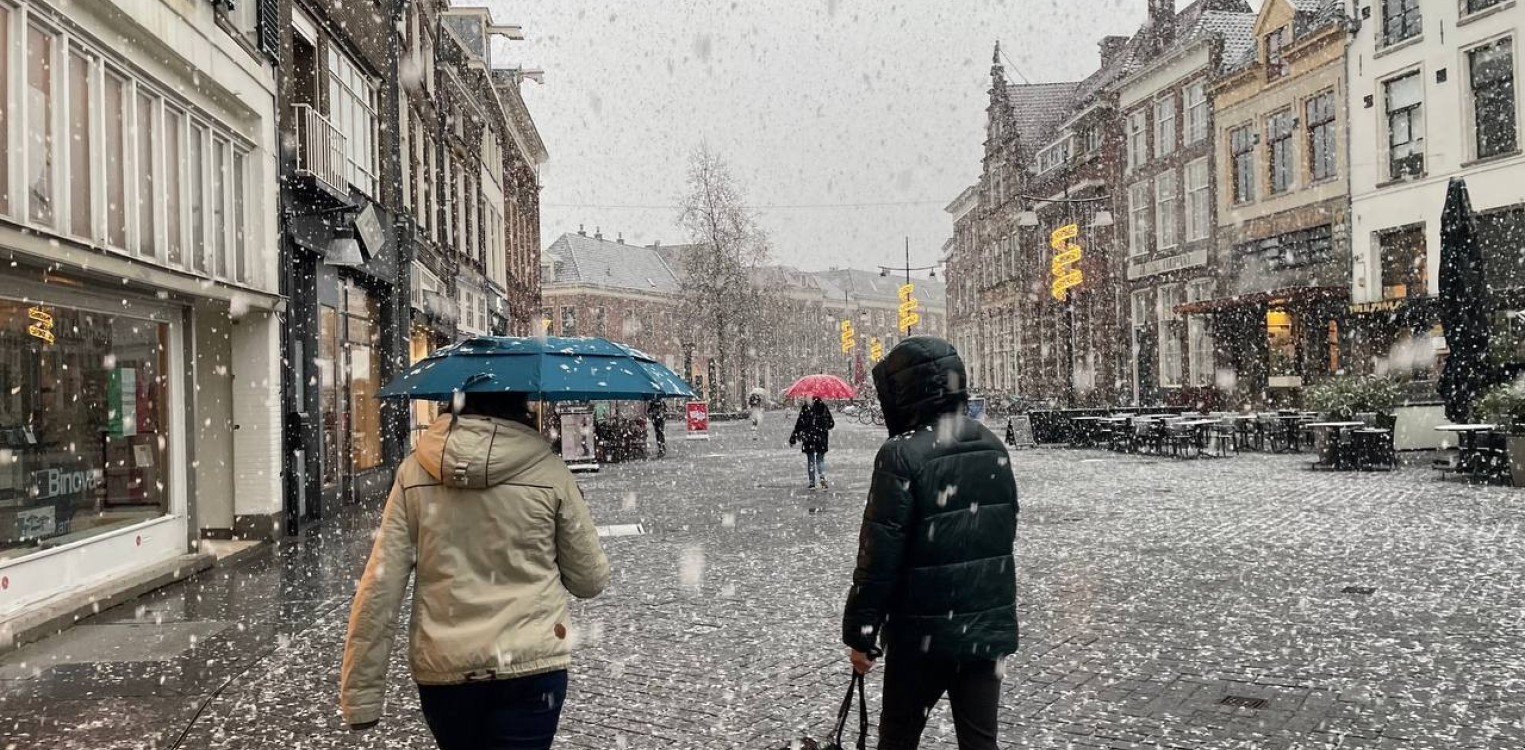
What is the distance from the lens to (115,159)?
9508 millimetres

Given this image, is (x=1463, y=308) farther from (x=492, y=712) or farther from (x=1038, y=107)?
(x=1038, y=107)

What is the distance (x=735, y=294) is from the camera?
57.6 metres

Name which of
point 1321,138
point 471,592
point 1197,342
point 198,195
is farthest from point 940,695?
point 1197,342

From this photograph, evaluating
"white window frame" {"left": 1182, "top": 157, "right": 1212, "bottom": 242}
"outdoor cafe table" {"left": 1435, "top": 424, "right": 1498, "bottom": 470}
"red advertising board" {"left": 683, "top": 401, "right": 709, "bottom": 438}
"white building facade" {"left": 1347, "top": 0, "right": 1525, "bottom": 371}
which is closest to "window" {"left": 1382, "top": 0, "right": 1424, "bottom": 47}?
"white building facade" {"left": 1347, "top": 0, "right": 1525, "bottom": 371}

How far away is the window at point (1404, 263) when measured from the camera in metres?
25.6

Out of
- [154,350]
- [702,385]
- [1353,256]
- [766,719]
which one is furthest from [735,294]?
[766,719]

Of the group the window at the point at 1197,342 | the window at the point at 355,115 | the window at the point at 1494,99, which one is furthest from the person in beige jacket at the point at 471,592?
the window at the point at 1197,342

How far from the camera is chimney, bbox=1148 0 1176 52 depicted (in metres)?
37.7

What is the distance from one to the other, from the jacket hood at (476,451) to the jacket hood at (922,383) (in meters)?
1.07

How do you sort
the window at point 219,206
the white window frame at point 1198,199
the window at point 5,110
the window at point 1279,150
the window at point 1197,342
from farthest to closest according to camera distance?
the white window frame at point 1198,199, the window at point 1197,342, the window at point 1279,150, the window at point 219,206, the window at point 5,110

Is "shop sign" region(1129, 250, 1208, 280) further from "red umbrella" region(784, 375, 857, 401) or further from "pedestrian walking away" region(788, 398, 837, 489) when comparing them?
"pedestrian walking away" region(788, 398, 837, 489)

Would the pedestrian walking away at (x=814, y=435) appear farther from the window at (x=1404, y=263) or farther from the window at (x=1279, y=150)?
the window at (x=1279, y=150)

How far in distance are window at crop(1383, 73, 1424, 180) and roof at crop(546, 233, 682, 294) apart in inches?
2230

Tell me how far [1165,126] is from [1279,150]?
635cm
